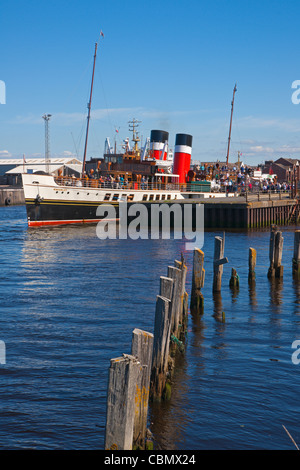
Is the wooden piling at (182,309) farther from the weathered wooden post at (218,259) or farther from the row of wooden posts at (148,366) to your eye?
the weathered wooden post at (218,259)

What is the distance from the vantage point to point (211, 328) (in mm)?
14445

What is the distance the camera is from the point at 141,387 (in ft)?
23.3

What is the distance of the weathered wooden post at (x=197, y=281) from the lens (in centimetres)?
1532

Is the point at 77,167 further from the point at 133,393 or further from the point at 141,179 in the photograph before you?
the point at 133,393

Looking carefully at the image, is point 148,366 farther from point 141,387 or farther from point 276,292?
point 276,292

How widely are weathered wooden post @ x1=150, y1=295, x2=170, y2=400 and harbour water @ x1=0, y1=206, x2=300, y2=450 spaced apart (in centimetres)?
31

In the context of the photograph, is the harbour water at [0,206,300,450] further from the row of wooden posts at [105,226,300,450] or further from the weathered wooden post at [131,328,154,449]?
the weathered wooden post at [131,328,154,449]

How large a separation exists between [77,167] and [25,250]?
76.2m

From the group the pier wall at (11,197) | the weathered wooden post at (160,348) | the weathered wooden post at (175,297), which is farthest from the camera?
the pier wall at (11,197)

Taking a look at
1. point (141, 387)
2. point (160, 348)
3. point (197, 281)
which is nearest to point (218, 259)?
point (197, 281)

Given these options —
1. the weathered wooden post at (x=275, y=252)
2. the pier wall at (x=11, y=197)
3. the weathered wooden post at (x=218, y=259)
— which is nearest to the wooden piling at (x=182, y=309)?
the weathered wooden post at (x=218, y=259)

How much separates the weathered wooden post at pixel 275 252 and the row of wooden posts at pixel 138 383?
10656mm

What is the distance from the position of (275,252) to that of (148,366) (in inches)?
544
